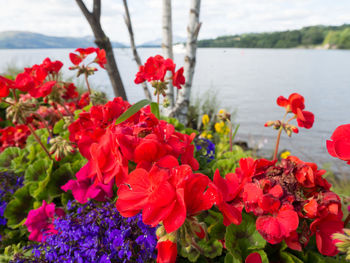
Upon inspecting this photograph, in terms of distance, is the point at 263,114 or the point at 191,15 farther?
the point at 263,114

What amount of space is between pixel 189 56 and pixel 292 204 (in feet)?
7.36

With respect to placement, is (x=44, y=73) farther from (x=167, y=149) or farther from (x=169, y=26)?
(x=169, y=26)

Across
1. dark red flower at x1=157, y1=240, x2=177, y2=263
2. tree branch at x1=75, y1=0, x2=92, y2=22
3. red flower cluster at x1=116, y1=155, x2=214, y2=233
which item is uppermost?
tree branch at x1=75, y1=0, x2=92, y2=22

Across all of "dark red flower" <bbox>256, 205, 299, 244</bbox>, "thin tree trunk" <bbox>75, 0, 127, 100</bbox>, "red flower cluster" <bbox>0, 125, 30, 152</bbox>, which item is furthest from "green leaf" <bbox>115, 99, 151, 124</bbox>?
"thin tree trunk" <bbox>75, 0, 127, 100</bbox>

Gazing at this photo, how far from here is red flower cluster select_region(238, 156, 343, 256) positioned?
2.40 ft

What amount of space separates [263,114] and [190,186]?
7119mm

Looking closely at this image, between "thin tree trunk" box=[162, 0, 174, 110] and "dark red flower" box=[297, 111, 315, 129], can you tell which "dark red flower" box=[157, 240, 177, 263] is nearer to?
"dark red flower" box=[297, 111, 315, 129]

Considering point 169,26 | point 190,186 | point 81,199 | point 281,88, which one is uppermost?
point 169,26

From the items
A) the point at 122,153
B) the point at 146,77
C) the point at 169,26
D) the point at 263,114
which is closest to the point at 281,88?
the point at 263,114

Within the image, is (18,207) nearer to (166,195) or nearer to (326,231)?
(166,195)

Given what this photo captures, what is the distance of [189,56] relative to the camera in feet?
9.03

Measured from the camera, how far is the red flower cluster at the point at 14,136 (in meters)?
2.27

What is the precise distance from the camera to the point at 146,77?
4.39ft

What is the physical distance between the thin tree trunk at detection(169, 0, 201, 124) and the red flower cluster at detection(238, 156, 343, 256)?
2053mm
